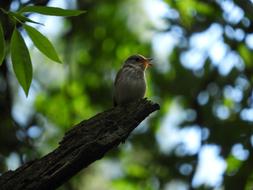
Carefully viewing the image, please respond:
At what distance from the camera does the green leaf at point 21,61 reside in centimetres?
358

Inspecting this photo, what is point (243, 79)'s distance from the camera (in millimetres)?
8242

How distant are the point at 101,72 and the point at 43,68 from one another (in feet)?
6.96

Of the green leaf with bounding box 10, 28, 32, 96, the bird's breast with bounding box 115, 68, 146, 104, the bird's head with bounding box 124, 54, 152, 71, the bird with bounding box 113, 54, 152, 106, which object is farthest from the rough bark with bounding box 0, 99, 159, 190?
the bird's head with bounding box 124, 54, 152, 71

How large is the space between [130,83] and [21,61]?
3.51 metres

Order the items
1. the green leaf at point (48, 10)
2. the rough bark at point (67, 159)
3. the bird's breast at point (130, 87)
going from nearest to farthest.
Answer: the green leaf at point (48, 10) → the rough bark at point (67, 159) → the bird's breast at point (130, 87)

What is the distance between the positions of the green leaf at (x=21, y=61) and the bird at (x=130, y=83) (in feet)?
10.3

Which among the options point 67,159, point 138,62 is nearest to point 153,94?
point 138,62

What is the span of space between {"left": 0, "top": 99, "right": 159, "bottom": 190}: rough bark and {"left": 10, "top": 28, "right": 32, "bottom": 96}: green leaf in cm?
61

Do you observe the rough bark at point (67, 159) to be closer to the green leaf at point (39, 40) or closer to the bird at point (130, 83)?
the green leaf at point (39, 40)

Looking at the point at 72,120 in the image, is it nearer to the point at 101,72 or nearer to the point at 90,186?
the point at 101,72

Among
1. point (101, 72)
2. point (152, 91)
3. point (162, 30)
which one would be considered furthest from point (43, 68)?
point (162, 30)

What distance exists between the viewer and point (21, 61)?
3605 millimetres

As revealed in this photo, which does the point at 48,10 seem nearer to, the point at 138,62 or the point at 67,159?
the point at 67,159

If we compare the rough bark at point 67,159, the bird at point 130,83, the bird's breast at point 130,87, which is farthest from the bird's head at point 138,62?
the rough bark at point 67,159
